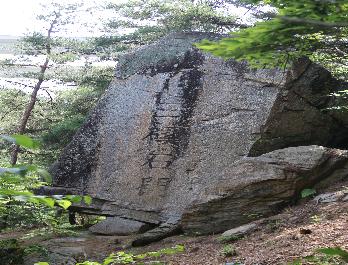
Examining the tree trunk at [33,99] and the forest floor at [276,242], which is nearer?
the forest floor at [276,242]

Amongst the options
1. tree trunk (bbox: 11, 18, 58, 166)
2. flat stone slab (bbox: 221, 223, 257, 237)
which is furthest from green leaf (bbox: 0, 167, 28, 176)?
tree trunk (bbox: 11, 18, 58, 166)

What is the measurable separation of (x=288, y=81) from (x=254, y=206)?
3.46 m

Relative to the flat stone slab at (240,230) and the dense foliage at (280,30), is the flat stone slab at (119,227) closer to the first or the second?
the flat stone slab at (240,230)

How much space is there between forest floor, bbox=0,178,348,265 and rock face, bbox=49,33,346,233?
1009 millimetres

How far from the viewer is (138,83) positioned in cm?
1124

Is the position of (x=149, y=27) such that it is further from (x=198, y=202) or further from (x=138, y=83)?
(x=198, y=202)

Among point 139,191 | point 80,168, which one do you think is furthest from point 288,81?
point 80,168

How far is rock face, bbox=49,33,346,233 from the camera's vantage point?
30.8ft

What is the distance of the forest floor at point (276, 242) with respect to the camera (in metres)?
5.27

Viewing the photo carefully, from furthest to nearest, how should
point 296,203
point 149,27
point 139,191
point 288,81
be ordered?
point 149,27
point 139,191
point 288,81
point 296,203

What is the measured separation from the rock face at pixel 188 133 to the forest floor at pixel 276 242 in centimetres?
101

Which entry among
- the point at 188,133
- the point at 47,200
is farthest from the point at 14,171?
the point at 188,133

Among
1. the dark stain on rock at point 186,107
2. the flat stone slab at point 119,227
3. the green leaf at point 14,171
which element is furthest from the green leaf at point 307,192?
the green leaf at point 14,171

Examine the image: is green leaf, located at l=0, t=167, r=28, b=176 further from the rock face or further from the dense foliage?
the rock face
